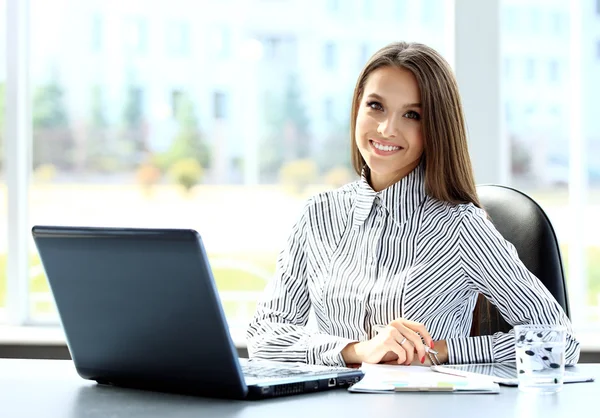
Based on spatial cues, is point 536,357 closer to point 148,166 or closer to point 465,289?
point 465,289

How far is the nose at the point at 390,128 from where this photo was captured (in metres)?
1.98

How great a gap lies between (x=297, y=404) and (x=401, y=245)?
742 millimetres

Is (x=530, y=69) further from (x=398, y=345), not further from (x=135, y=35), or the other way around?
(x=398, y=345)

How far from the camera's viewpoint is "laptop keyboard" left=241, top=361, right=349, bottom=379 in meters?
1.41

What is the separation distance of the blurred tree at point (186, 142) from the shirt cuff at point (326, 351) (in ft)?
5.99

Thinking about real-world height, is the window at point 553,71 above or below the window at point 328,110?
above

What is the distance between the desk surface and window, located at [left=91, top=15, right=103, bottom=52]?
2332 millimetres

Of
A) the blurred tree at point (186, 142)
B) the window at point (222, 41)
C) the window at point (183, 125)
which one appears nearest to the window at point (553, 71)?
the window at point (183, 125)

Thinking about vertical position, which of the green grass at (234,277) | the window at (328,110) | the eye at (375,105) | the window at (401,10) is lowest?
the green grass at (234,277)

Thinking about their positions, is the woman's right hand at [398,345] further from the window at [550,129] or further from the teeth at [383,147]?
the window at [550,129]

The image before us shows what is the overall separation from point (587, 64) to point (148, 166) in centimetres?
165

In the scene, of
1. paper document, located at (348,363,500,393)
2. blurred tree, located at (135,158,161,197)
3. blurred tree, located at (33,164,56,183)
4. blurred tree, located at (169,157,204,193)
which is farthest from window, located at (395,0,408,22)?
paper document, located at (348,363,500,393)

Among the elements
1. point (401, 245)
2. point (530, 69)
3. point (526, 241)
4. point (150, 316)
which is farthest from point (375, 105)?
point (530, 69)

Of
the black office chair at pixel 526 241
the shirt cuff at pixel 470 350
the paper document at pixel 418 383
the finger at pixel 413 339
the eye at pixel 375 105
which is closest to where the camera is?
the paper document at pixel 418 383
